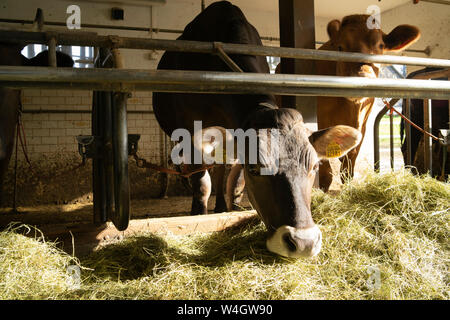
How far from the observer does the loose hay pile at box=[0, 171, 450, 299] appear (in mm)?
1599

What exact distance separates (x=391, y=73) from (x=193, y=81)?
12332 mm

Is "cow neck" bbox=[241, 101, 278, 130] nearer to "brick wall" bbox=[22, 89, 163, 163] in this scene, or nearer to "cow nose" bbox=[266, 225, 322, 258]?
"cow nose" bbox=[266, 225, 322, 258]

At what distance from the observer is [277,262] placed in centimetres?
188

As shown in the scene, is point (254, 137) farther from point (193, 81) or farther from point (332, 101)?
point (332, 101)

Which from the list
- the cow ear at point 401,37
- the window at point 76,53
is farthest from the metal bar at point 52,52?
the window at point 76,53

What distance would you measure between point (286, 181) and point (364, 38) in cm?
343

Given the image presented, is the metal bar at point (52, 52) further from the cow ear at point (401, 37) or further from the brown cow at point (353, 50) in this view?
the cow ear at point (401, 37)

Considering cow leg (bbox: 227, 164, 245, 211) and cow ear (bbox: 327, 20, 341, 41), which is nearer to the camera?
cow leg (bbox: 227, 164, 245, 211)

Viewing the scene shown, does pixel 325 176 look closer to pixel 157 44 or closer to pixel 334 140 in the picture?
pixel 334 140

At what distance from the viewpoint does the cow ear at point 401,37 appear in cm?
464

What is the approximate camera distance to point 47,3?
7.05 metres

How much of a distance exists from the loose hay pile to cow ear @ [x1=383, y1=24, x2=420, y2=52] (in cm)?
301

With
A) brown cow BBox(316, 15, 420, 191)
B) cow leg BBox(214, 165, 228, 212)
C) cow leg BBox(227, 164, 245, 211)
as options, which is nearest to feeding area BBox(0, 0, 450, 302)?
cow leg BBox(227, 164, 245, 211)

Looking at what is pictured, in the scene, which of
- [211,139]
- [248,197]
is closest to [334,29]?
[211,139]
